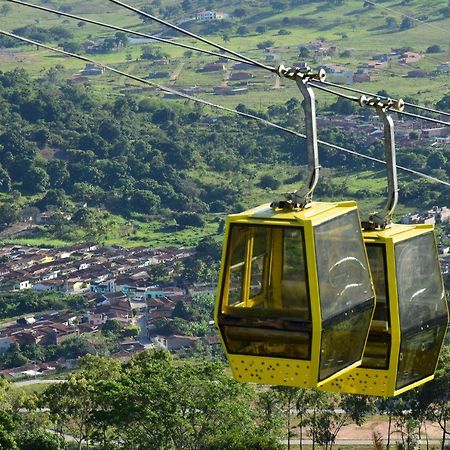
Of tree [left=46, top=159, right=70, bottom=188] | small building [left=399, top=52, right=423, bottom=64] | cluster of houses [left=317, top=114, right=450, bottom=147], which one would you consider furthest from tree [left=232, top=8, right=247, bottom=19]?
tree [left=46, top=159, right=70, bottom=188]

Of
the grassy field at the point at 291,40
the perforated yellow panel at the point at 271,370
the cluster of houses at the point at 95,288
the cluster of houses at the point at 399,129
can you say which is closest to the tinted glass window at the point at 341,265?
the perforated yellow panel at the point at 271,370

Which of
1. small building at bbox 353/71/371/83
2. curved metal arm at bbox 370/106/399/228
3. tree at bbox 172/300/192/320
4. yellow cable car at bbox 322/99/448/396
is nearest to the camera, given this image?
curved metal arm at bbox 370/106/399/228

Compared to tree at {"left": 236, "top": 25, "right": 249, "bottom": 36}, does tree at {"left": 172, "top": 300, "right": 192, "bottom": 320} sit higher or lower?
higher

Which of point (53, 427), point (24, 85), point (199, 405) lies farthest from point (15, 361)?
point (24, 85)

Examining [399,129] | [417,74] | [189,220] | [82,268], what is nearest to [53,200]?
[189,220]

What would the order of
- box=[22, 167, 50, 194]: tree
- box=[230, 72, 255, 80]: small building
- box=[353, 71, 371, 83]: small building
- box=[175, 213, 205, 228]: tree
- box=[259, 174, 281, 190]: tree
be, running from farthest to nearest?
box=[230, 72, 255, 80]: small building → box=[353, 71, 371, 83]: small building → box=[22, 167, 50, 194]: tree → box=[259, 174, 281, 190]: tree → box=[175, 213, 205, 228]: tree

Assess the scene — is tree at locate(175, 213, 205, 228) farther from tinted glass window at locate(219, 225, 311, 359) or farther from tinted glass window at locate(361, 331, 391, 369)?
tinted glass window at locate(219, 225, 311, 359)

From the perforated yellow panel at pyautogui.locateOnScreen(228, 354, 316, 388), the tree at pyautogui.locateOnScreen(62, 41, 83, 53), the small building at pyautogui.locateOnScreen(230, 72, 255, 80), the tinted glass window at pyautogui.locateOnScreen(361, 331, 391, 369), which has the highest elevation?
the perforated yellow panel at pyautogui.locateOnScreen(228, 354, 316, 388)
